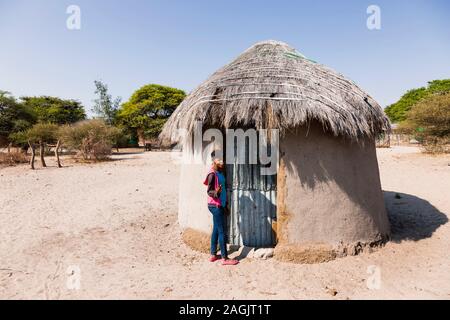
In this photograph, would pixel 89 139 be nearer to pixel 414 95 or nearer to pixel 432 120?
pixel 432 120

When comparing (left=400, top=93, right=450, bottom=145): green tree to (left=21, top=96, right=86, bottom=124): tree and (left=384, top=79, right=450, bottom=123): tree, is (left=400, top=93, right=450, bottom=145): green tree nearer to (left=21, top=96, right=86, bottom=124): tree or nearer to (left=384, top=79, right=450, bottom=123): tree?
(left=384, top=79, right=450, bottom=123): tree

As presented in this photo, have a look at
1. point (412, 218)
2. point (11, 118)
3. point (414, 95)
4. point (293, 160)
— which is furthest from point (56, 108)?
point (414, 95)

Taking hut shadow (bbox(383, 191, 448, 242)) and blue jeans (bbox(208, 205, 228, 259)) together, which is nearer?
blue jeans (bbox(208, 205, 228, 259))

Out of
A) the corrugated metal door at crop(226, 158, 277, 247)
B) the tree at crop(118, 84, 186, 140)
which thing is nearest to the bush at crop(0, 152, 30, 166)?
the tree at crop(118, 84, 186, 140)

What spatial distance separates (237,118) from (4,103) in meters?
21.4

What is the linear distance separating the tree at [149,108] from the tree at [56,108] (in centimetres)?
449

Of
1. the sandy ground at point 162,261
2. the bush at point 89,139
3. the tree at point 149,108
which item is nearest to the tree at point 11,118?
the bush at point 89,139

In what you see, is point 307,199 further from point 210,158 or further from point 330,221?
point 210,158

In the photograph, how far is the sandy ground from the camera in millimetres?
3865

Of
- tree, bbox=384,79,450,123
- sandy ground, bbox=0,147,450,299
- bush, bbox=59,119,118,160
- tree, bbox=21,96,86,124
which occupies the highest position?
tree, bbox=384,79,450,123

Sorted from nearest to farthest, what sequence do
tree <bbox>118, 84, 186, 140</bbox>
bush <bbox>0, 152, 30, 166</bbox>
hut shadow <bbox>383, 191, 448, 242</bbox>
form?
hut shadow <bbox>383, 191, 448, 242</bbox> < bush <bbox>0, 152, 30, 166</bbox> < tree <bbox>118, 84, 186, 140</bbox>

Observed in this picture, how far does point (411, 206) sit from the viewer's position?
720 cm

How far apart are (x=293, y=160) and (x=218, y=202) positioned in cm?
136

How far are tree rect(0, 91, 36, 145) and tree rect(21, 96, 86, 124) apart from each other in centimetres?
923
